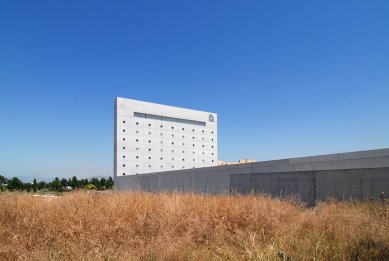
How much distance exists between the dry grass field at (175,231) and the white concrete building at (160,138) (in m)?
57.7

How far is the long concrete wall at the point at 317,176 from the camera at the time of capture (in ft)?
46.5

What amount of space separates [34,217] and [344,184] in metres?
14.7

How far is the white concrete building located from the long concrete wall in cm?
4182

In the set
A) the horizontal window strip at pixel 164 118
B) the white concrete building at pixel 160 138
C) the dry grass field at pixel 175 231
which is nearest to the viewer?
the dry grass field at pixel 175 231

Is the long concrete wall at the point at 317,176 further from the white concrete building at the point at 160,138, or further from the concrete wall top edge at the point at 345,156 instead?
the white concrete building at the point at 160,138

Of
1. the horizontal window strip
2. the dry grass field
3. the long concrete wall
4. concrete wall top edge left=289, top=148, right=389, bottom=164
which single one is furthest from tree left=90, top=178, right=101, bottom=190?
the dry grass field

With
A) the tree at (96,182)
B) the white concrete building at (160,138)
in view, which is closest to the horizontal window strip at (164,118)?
the white concrete building at (160,138)

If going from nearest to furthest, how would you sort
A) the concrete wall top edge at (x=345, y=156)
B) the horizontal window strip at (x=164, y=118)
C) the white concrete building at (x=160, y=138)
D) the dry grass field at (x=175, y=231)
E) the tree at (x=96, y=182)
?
the dry grass field at (x=175, y=231) < the concrete wall top edge at (x=345, y=156) < the white concrete building at (x=160, y=138) < the horizontal window strip at (x=164, y=118) < the tree at (x=96, y=182)

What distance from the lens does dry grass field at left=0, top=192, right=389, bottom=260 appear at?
17.7 ft

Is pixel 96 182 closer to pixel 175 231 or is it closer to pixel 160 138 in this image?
pixel 160 138

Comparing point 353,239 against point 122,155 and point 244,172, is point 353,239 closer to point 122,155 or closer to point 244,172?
point 244,172

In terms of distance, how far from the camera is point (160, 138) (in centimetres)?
7069

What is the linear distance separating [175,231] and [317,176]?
12570mm

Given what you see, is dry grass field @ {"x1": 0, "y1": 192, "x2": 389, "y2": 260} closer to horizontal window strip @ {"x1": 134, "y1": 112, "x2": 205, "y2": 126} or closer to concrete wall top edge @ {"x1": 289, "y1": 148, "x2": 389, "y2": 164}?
concrete wall top edge @ {"x1": 289, "y1": 148, "x2": 389, "y2": 164}
